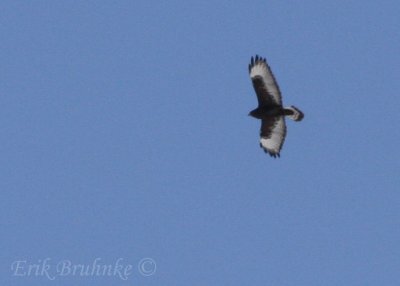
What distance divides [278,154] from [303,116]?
1.66 metres

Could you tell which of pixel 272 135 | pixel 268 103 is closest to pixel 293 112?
pixel 268 103

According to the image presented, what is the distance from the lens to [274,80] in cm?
5106

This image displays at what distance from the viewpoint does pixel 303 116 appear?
5097 centimetres

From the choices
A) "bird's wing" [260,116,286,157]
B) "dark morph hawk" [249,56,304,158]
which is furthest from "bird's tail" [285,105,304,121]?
"bird's wing" [260,116,286,157]

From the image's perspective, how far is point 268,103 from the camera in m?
51.1

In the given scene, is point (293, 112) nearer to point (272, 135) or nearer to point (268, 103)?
point (268, 103)

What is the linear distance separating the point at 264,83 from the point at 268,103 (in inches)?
23.3

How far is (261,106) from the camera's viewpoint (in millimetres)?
51219

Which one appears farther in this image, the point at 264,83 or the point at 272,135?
the point at 272,135

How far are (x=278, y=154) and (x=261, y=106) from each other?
5.51ft

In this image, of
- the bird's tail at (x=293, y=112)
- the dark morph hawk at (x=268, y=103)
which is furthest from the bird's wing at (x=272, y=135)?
the bird's tail at (x=293, y=112)

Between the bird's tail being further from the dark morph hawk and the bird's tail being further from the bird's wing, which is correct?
the bird's wing

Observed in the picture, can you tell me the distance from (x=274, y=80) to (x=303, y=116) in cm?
132

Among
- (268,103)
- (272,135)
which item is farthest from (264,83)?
(272,135)
